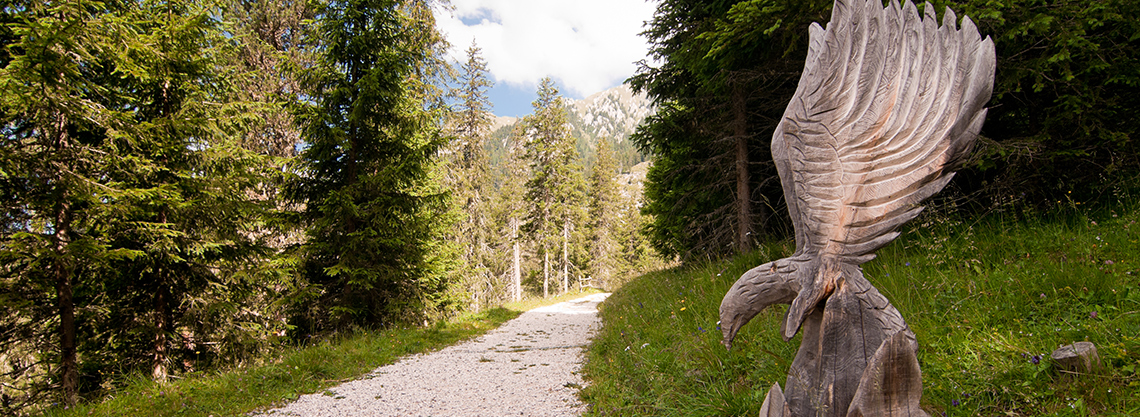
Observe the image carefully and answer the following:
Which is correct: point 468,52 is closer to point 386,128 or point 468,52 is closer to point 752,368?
point 386,128

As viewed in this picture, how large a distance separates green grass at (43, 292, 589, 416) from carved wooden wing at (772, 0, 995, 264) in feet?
19.2

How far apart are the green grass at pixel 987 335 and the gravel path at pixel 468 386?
741 millimetres

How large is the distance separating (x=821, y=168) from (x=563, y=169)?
2442cm

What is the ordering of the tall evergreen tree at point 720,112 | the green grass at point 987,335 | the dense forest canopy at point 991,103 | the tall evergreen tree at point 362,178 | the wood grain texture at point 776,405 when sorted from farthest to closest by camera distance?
the tall evergreen tree at point 362,178
the tall evergreen tree at point 720,112
the dense forest canopy at point 991,103
the green grass at point 987,335
the wood grain texture at point 776,405

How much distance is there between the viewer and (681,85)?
855cm

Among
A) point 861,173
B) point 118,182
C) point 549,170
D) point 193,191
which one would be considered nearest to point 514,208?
point 549,170

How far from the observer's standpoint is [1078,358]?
6.91ft

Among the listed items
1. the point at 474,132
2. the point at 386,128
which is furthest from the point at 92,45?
the point at 474,132

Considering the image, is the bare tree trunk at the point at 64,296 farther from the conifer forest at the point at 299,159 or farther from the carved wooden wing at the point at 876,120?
the carved wooden wing at the point at 876,120

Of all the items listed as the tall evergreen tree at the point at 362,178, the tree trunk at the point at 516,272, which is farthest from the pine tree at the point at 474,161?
the tall evergreen tree at the point at 362,178

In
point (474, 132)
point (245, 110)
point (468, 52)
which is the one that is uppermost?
point (468, 52)

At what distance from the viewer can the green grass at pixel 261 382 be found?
179 inches

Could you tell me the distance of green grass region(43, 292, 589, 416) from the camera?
14.9 feet

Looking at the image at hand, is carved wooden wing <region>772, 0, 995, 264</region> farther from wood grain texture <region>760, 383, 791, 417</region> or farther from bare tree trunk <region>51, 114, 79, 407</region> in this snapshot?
bare tree trunk <region>51, 114, 79, 407</region>
